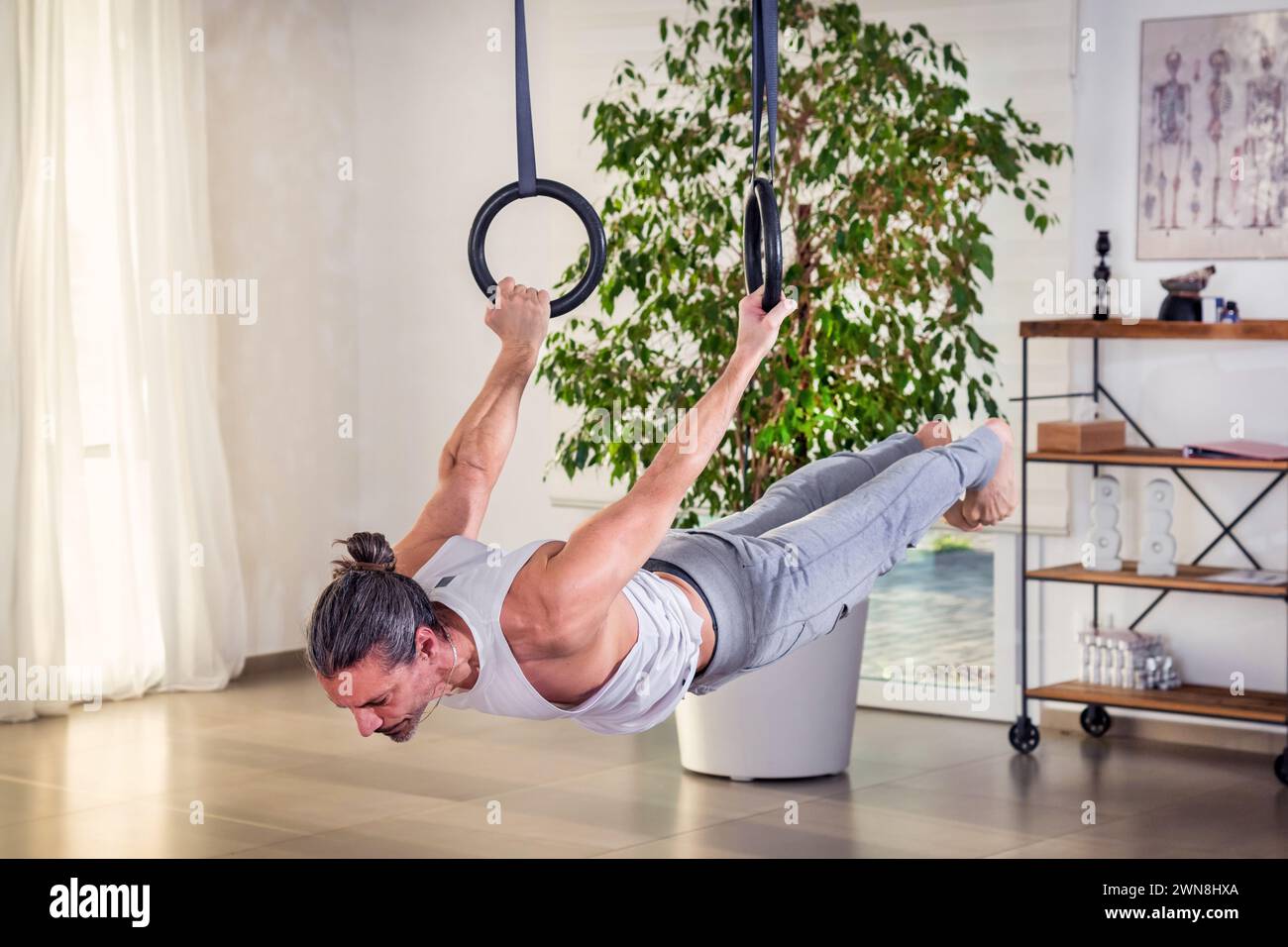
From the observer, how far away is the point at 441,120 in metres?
6.60

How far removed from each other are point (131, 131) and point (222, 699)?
2045mm

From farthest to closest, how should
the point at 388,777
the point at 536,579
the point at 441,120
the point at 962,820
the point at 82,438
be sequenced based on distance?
the point at 441,120
the point at 82,438
the point at 388,777
the point at 962,820
the point at 536,579

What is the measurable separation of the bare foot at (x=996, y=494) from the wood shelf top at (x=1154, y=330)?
6.29 ft

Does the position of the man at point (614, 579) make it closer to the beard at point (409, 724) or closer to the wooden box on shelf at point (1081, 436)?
the beard at point (409, 724)

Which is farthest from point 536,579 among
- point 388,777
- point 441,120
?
point 441,120

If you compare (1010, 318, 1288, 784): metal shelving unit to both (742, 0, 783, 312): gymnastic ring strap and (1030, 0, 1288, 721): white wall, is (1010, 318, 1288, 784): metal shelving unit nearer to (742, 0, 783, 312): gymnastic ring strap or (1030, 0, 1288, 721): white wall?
(1030, 0, 1288, 721): white wall

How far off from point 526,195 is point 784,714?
2395 mm

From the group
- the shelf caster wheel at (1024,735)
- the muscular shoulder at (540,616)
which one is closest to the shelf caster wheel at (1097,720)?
the shelf caster wheel at (1024,735)

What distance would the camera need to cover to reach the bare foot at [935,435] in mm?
3153

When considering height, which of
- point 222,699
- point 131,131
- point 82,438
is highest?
point 131,131
